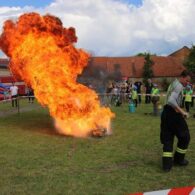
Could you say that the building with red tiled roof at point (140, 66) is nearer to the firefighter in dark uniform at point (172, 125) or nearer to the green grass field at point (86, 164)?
the green grass field at point (86, 164)

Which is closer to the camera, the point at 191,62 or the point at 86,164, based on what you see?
the point at 86,164

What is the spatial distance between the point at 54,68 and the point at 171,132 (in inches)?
224

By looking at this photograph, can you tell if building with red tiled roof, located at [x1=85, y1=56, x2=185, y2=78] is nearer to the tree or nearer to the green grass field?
the tree

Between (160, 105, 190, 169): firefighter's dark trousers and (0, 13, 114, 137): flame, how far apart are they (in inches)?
176

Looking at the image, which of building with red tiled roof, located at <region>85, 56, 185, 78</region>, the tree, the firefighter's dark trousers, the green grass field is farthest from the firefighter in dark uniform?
building with red tiled roof, located at <region>85, 56, 185, 78</region>

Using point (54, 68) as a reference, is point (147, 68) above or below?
above

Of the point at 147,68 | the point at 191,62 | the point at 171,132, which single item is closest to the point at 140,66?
the point at 147,68

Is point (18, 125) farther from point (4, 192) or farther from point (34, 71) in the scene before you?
point (4, 192)

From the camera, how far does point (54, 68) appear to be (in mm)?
12609

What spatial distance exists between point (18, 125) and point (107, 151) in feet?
21.6

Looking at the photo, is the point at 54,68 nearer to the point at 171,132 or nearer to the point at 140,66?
the point at 171,132

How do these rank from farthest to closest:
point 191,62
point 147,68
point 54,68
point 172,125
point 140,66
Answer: point 140,66 < point 147,68 < point 191,62 < point 54,68 < point 172,125

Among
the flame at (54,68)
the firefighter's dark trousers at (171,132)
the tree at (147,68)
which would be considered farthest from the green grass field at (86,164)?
the tree at (147,68)

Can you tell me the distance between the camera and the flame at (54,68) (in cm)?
1241
